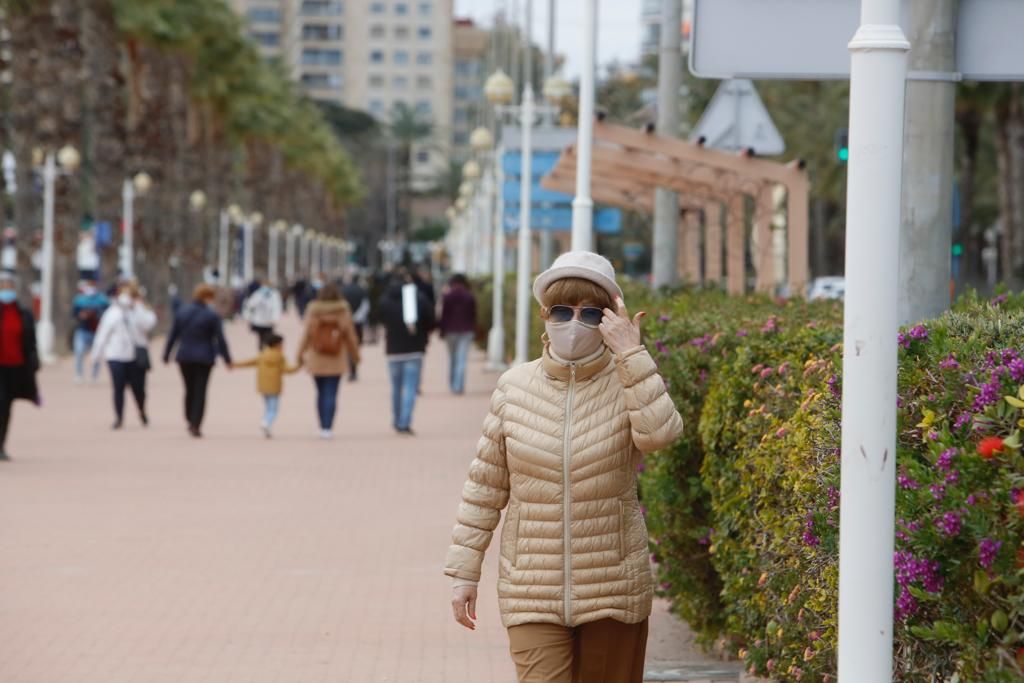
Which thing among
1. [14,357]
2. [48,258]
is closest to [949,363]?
[14,357]

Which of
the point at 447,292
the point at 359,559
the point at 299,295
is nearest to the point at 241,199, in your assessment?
the point at 299,295

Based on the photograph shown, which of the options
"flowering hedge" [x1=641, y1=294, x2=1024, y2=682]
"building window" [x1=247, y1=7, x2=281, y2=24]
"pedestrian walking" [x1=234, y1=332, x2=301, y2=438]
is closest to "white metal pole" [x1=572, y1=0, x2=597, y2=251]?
"pedestrian walking" [x1=234, y1=332, x2=301, y2=438]

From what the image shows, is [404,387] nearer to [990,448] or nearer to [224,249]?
[990,448]

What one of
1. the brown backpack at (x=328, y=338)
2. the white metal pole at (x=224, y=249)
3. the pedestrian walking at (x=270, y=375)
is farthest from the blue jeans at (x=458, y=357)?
the white metal pole at (x=224, y=249)

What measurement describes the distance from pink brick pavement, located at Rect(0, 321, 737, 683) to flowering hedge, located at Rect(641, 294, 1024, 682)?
100cm

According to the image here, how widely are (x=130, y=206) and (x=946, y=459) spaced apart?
53.5 metres

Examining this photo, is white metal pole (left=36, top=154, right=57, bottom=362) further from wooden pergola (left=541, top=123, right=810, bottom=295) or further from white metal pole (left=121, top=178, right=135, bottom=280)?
wooden pergola (left=541, top=123, right=810, bottom=295)

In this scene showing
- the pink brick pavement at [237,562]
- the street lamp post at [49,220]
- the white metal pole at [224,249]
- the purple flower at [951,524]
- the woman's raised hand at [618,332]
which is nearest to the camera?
the purple flower at [951,524]

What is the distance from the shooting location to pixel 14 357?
17.1 meters

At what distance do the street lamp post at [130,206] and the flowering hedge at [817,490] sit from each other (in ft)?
146

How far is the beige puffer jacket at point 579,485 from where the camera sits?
4809 millimetres

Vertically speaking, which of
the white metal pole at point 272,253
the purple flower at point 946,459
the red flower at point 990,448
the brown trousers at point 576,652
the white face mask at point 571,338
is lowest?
the white metal pole at point 272,253

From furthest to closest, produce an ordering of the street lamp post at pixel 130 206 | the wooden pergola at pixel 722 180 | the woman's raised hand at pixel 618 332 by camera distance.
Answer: the street lamp post at pixel 130 206, the wooden pergola at pixel 722 180, the woman's raised hand at pixel 618 332

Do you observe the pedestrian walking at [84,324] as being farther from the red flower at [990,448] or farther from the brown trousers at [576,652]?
the red flower at [990,448]
